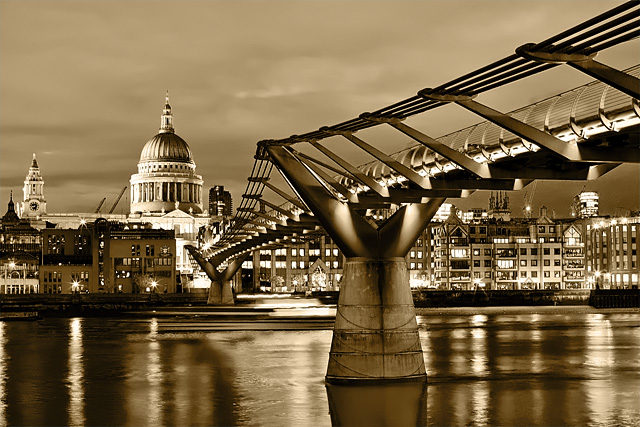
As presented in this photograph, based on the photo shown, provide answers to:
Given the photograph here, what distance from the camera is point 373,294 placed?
3391 cm

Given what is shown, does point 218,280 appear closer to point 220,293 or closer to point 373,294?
point 220,293

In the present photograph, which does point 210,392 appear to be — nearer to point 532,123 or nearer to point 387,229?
point 387,229

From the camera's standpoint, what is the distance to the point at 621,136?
24438 mm

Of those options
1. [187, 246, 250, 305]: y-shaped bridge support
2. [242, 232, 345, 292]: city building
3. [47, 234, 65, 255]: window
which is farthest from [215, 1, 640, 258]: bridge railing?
[47, 234, 65, 255]: window

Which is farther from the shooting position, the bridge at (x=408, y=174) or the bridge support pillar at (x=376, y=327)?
the bridge support pillar at (x=376, y=327)

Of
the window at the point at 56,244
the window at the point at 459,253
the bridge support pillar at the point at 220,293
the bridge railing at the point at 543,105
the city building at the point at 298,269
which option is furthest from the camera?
the window at the point at 56,244

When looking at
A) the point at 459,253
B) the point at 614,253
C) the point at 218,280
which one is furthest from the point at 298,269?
the point at 218,280

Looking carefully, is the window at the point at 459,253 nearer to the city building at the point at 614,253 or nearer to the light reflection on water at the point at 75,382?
the city building at the point at 614,253

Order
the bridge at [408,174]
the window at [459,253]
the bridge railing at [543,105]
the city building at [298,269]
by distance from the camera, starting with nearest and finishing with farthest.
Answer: the bridge railing at [543,105] < the bridge at [408,174] < the window at [459,253] < the city building at [298,269]

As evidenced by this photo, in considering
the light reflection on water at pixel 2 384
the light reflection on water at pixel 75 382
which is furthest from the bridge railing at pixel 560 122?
the light reflection on water at pixel 2 384

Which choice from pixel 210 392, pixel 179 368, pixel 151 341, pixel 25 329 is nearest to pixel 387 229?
pixel 210 392

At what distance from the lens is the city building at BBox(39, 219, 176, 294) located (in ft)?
539

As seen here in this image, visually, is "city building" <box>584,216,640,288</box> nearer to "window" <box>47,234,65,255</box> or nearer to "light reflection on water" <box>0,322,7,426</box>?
"window" <box>47,234,65,255</box>

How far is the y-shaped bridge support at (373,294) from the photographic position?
33.6 meters
